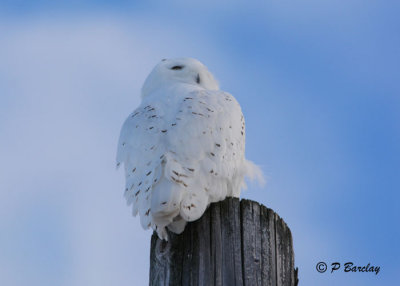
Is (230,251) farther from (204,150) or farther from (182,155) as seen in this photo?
(204,150)

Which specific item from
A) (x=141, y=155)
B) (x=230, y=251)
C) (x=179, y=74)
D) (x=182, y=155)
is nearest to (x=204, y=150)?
(x=182, y=155)

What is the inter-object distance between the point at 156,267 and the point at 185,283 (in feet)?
0.77

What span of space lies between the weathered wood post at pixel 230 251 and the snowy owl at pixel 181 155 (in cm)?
16

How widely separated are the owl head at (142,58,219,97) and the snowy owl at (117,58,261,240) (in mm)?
500

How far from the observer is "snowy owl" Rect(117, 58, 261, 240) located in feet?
11.2

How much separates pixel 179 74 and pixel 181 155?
174cm

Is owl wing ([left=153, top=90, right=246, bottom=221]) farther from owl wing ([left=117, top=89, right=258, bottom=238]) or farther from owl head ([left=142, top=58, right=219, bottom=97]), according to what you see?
owl head ([left=142, top=58, right=219, bottom=97])

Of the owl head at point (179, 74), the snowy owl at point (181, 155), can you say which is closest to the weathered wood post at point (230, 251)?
the snowy owl at point (181, 155)

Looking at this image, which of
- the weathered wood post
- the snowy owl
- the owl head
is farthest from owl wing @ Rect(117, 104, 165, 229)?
the owl head

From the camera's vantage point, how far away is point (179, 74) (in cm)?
531

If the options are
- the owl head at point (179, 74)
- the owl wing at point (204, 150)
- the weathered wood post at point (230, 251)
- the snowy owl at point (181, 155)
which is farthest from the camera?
the owl head at point (179, 74)

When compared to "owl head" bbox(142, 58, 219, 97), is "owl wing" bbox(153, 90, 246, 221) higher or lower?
lower

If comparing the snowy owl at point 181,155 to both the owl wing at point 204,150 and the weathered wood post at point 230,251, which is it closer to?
the owl wing at point 204,150

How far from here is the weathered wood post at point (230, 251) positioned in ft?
9.22
